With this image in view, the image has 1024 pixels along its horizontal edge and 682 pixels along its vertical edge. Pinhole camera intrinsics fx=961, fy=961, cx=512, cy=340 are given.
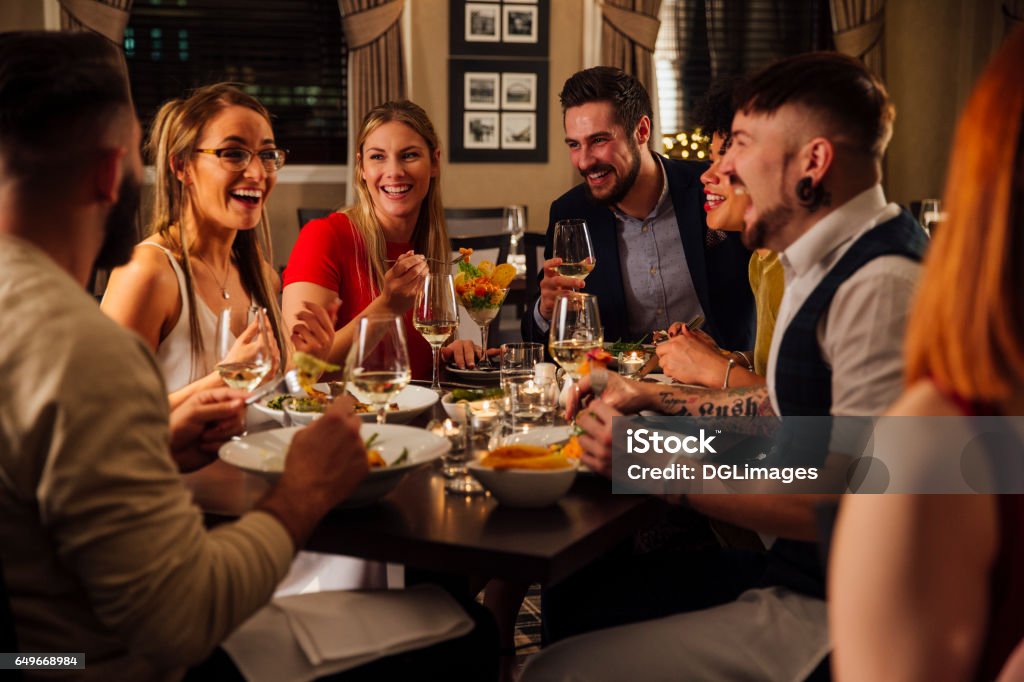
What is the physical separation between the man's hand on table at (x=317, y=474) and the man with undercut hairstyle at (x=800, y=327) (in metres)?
0.41

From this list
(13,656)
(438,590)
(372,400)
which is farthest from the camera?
(372,400)

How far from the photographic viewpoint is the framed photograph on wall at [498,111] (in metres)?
6.50

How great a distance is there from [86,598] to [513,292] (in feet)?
12.4

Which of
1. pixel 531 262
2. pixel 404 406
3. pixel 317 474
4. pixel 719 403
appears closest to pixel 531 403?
pixel 404 406

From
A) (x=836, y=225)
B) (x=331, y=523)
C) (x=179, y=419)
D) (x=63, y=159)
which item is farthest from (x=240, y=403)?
(x=836, y=225)

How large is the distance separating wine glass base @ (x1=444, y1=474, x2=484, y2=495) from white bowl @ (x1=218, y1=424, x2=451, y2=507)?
0.22ft

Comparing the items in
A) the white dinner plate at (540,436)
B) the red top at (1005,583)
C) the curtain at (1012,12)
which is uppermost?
the curtain at (1012,12)

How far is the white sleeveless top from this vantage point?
2143 mm

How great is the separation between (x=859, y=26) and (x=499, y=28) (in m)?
2.56

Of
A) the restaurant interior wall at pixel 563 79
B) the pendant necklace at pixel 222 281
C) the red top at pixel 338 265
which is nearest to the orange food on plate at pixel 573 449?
the pendant necklace at pixel 222 281

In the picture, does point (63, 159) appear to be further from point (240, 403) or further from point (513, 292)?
point (513, 292)

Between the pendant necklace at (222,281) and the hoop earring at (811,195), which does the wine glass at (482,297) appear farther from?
the hoop earring at (811,195)

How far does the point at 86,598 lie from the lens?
45.1 inches

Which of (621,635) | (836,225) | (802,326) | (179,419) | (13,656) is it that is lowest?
(621,635)
